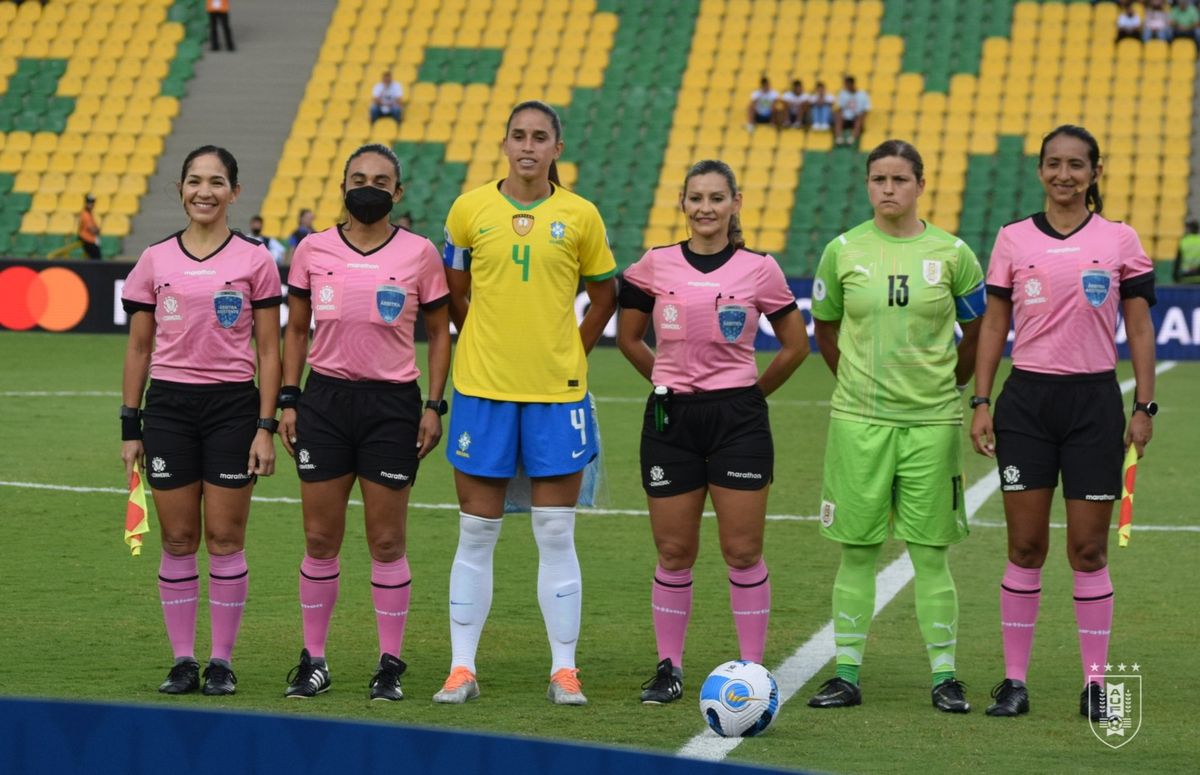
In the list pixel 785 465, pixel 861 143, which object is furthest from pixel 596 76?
pixel 785 465

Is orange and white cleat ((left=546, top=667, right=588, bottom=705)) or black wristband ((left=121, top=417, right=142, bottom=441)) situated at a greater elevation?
black wristband ((left=121, top=417, right=142, bottom=441))

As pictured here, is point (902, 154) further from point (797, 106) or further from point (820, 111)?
point (797, 106)

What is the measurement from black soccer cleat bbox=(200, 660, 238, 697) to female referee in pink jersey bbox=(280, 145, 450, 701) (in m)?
0.21

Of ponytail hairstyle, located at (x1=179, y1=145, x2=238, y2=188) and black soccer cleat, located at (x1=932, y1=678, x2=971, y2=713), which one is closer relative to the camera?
black soccer cleat, located at (x1=932, y1=678, x2=971, y2=713)

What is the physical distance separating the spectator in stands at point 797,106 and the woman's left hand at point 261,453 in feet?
74.7

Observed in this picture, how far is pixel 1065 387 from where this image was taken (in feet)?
20.0

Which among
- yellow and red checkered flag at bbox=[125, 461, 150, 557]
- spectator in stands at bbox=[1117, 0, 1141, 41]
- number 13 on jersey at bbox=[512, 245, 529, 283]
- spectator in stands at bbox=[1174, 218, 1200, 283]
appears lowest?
yellow and red checkered flag at bbox=[125, 461, 150, 557]

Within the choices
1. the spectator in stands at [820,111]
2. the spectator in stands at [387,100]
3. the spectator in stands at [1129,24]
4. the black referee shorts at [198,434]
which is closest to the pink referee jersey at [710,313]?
the black referee shorts at [198,434]

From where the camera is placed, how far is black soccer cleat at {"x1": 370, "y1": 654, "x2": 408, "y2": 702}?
6.09 m

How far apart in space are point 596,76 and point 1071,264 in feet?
78.6

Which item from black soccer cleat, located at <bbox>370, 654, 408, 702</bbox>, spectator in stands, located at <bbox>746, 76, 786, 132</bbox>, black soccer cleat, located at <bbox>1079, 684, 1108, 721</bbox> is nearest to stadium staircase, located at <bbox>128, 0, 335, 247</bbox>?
spectator in stands, located at <bbox>746, 76, 786, 132</bbox>

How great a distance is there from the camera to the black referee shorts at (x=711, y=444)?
6.23 metres

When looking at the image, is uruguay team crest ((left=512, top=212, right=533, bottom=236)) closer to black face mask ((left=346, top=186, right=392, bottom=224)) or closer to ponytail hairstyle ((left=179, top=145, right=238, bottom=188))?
black face mask ((left=346, top=186, right=392, bottom=224))

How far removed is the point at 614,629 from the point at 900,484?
5.83ft
